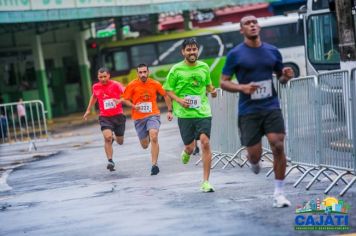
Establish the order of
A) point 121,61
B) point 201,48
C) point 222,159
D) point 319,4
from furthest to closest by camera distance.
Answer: point 121,61 → point 201,48 → point 319,4 → point 222,159

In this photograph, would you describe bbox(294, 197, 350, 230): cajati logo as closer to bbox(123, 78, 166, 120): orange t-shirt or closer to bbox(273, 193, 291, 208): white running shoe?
bbox(273, 193, 291, 208): white running shoe

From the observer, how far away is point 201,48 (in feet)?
122

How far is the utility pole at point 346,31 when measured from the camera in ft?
40.6

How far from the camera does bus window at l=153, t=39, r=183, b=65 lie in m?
37.5

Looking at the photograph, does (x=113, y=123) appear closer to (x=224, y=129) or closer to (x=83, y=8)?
→ (x=224, y=129)

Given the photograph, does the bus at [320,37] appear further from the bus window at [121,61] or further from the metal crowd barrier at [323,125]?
the bus window at [121,61]

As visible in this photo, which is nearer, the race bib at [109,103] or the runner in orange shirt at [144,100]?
the runner in orange shirt at [144,100]

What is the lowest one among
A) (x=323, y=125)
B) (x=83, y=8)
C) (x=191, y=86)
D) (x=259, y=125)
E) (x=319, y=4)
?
(x=323, y=125)

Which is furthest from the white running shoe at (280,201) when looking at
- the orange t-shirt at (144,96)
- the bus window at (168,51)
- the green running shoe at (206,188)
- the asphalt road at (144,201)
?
the bus window at (168,51)

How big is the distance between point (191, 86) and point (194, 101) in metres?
0.21

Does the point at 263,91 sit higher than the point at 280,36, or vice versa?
the point at 280,36

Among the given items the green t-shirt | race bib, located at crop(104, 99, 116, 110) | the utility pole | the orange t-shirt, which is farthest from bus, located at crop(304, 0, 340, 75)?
the green t-shirt

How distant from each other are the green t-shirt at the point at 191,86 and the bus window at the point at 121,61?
2808 cm

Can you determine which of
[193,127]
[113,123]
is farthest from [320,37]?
[193,127]
